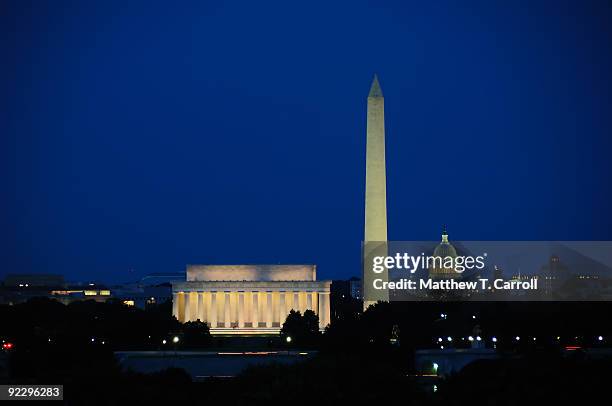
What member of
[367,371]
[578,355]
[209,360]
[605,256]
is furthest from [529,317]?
[605,256]

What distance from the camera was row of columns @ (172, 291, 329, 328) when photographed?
11731 centimetres

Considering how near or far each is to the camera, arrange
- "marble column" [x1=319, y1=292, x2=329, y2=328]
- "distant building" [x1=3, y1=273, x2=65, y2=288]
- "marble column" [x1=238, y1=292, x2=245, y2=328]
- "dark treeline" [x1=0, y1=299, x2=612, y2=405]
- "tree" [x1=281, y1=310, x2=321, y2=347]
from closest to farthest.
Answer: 1. "dark treeline" [x1=0, y1=299, x2=612, y2=405]
2. "tree" [x1=281, y1=310, x2=321, y2=347]
3. "marble column" [x1=238, y1=292, x2=245, y2=328]
4. "marble column" [x1=319, y1=292, x2=329, y2=328]
5. "distant building" [x1=3, y1=273, x2=65, y2=288]

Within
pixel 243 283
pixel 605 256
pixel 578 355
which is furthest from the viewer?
pixel 605 256

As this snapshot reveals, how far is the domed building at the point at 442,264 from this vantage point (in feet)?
476

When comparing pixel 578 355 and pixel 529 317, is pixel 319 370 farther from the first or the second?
pixel 529 317

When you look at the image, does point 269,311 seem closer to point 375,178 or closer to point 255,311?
point 255,311

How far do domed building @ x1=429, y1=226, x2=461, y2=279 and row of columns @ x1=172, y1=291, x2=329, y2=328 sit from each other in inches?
1106

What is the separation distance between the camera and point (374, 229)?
92688 millimetres

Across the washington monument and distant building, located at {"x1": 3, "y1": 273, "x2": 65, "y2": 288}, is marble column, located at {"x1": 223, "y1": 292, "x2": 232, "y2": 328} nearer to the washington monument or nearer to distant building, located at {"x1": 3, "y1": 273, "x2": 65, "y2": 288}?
the washington monument

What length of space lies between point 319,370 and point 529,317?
42.9m

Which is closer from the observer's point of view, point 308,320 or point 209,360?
point 209,360

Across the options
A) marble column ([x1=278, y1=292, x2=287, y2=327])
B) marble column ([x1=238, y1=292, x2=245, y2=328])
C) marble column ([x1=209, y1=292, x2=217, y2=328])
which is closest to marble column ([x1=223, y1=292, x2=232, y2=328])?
marble column ([x1=238, y1=292, x2=245, y2=328])

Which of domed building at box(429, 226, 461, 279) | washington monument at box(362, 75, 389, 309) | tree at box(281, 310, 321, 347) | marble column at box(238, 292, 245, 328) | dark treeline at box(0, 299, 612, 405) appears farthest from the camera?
domed building at box(429, 226, 461, 279)

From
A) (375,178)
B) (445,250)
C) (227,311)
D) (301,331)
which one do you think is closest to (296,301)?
(227,311)
